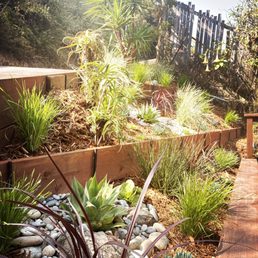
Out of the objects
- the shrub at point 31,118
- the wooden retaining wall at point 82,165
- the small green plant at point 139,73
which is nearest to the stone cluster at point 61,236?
the wooden retaining wall at point 82,165

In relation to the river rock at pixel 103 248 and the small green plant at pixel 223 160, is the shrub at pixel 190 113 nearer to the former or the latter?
the small green plant at pixel 223 160

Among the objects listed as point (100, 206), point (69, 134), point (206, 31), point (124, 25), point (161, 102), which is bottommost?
point (100, 206)

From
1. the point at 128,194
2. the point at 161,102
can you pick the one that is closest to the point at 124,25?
the point at 161,102

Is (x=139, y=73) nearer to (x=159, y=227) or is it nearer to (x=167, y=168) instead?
(x=167, y=168)

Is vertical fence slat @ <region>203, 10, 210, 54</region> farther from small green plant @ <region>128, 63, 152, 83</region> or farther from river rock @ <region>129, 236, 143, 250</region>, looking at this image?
river rock @ <region>129, 236, 143, 250</region>

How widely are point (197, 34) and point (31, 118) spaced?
6.68 metres

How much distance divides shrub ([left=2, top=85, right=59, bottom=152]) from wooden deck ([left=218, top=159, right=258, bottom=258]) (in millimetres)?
1404

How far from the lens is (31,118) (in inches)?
99.4

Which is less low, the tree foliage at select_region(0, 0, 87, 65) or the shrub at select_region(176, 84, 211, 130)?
the tree foliage at select_region(0, 0, 87, 65)

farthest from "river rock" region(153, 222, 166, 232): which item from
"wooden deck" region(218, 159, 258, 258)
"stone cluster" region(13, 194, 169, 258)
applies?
"wooden deck" region(218, 159, 258, 258)

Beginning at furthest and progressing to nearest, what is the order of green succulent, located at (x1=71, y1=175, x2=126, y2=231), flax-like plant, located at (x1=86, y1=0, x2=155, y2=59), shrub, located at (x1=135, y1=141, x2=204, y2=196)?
flax-like plant, located at (x1=86, y1=0, x2=155, y2=59)
shrub, located at (x1=135, y1=141, x2=204, y2=196)
green succulent, located at (x1=71, y1=175, x2=126, y2=231)

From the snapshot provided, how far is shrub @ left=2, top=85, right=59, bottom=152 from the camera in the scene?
2535mm

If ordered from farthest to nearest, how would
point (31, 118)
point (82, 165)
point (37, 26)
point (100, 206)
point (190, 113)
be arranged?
point (37, 26)
point (190, 113)
point (82, 165)
point (31, 118)
point (100, 206)

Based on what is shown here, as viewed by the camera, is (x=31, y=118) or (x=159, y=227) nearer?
(x=159, y=227)
